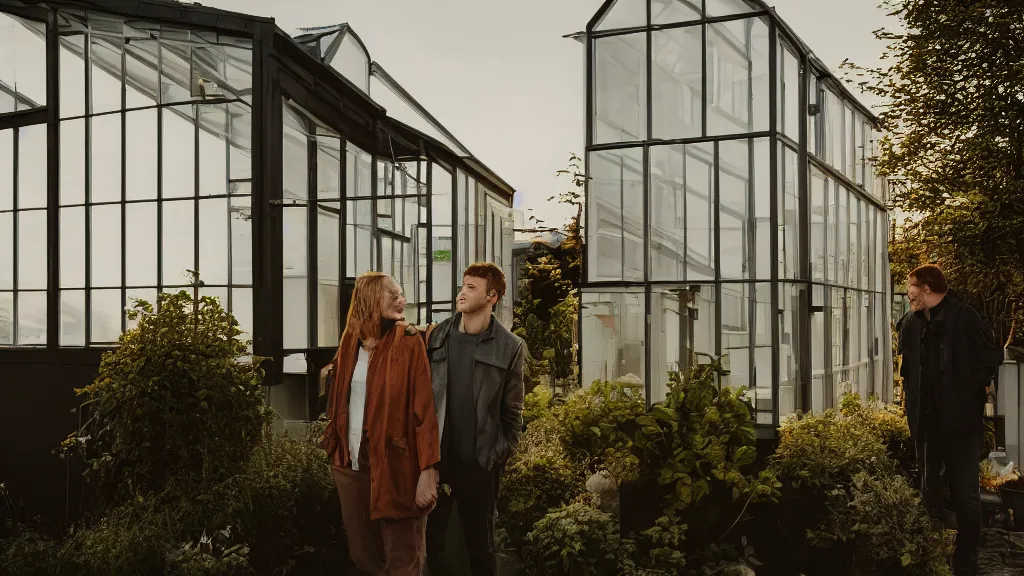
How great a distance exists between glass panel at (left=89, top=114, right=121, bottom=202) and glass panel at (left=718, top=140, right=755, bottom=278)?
5649 millimetres

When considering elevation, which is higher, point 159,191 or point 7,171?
point 7,171

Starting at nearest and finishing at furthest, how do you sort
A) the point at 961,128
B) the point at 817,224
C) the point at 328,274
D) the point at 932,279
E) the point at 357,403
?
the point at 357,403, the point at 932,279, the point at 328,274, the point at 961,128, the point at 817,224

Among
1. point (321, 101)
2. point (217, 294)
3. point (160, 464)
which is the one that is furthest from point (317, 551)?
point (321, 101)

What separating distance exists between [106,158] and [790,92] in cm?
657

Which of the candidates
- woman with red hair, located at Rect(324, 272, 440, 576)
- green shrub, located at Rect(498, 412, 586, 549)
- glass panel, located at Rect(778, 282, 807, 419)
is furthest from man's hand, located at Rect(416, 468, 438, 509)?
glass panel, located at Rect(778, 282, 807, 419)

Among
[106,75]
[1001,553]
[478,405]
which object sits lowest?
[1001,553]

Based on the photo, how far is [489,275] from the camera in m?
4.53

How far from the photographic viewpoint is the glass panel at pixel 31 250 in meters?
8.16

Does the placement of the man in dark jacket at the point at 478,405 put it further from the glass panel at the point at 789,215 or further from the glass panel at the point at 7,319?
the glass panel at the point at 7,319

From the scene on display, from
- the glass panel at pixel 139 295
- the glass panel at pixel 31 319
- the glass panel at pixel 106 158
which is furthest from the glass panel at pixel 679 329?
the glass panel at pixel 31 319

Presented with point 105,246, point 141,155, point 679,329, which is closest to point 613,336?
point 679,329

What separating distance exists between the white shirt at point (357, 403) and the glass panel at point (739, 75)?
4536 mm

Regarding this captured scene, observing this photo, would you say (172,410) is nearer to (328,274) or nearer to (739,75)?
(328,274)

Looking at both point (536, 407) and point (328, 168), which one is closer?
point (536, 407)
